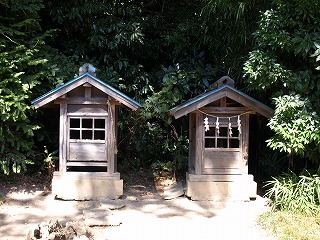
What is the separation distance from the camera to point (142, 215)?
6.54 metres

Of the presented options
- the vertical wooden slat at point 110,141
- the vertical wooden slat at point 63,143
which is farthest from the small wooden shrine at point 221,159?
the vertical wooden slat at point 63,143

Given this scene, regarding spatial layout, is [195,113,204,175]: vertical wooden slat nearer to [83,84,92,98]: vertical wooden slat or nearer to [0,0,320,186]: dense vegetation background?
[0,0,320,186]: dense vegetation background

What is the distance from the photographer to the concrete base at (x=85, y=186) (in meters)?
7.16

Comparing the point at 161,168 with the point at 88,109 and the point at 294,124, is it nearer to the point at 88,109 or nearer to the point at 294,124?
the point at 88,109

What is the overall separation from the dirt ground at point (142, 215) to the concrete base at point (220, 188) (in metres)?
0.13

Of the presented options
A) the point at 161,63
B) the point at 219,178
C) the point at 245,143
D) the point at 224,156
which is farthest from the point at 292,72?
the point at 161,63

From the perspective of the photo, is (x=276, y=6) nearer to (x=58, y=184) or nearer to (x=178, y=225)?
(x=178, y=225)

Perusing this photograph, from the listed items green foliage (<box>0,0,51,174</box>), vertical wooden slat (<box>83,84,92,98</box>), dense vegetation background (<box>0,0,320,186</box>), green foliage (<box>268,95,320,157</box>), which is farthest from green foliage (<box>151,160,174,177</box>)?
green foliage (<box>268,95,320,157</box>)

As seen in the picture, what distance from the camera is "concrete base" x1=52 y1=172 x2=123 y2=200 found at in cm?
716

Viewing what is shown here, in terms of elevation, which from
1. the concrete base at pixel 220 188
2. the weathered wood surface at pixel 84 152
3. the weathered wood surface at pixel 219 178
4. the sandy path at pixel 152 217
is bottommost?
the sandy path at pixel 152 217

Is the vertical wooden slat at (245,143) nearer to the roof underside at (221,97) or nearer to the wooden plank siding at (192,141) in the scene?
the roof underside at (221,97)

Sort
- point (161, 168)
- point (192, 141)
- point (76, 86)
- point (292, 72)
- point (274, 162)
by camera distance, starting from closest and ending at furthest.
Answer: point (292, 72)
point (76, 86)
point (192, 141)
point (274, 162)
point (161, 168)

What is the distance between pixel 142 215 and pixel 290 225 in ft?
7.53

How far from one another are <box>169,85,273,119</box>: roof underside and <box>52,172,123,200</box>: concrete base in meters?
1.71
